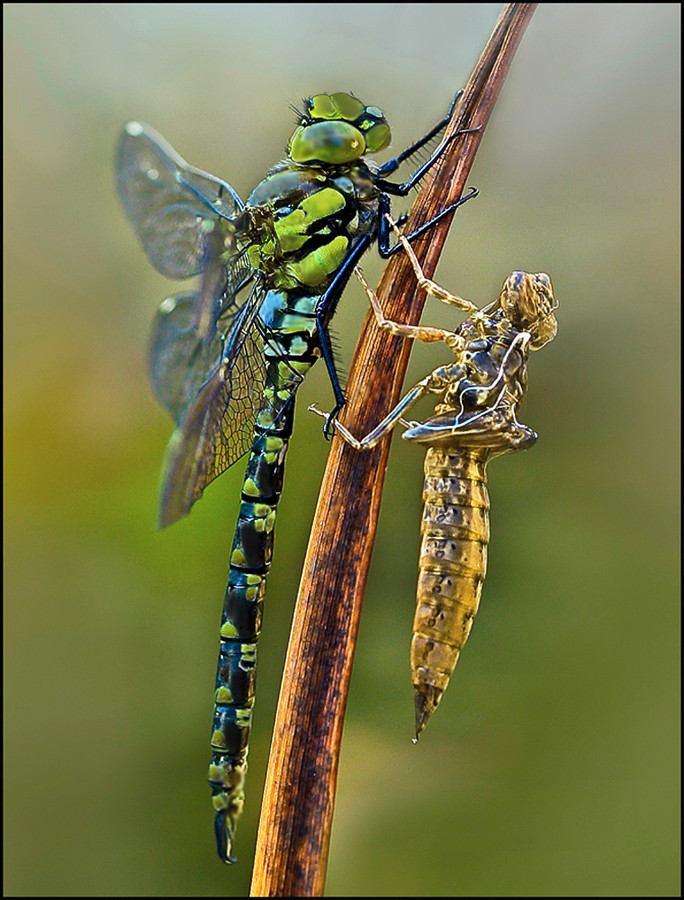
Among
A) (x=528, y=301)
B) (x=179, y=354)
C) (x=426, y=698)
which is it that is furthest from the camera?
(x=179, y=354)

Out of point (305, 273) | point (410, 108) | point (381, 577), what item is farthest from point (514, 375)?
point (410, 108)

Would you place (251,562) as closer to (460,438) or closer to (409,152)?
(460,438)

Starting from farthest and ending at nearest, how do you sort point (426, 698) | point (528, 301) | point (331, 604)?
1. point (528, 301)
2. point (426, 698)
3. point (331, 604)

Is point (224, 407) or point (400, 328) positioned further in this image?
point (224, 407)

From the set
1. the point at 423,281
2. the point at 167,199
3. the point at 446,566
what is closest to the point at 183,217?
the point at 167,199

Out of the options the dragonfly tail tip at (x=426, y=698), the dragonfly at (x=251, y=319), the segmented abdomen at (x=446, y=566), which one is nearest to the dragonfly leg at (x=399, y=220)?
the dragonfly at (x=251, y=319)

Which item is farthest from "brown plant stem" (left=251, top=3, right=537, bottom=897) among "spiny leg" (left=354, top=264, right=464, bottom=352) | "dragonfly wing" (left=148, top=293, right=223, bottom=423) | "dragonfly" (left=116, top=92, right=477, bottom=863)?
"dragonfly wing" (left=148, top=293, right=223, bottom=423)

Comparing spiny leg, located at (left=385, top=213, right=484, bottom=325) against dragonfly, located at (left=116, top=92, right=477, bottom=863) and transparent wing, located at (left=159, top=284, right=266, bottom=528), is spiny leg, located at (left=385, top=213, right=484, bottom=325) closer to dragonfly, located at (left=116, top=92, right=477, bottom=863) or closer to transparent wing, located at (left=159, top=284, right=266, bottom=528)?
dragonfly, located at (left=116, top=92, right=477, bottom=863)

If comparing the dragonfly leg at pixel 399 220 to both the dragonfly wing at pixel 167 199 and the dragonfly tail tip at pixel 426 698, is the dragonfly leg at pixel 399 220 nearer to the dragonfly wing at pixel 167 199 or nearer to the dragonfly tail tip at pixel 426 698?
the dragonfly wing at pixel 167 199

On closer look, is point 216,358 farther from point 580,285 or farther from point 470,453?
point 580,285
